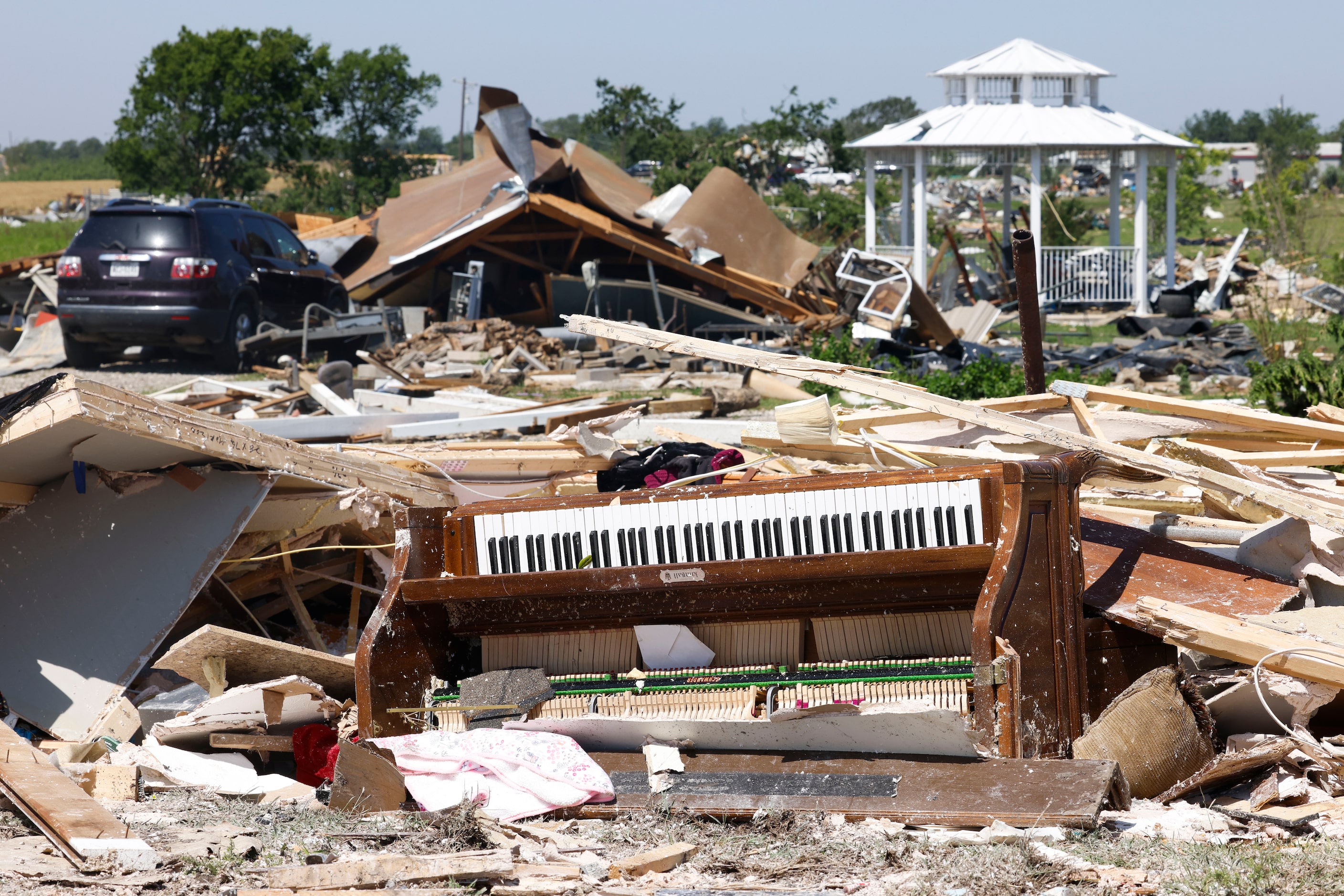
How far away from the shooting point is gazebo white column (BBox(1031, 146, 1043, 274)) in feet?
72.9

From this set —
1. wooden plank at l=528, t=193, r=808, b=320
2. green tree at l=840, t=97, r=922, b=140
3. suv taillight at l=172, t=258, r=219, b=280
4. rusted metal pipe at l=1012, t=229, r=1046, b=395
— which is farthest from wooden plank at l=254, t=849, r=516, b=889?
green tree at l=840, t=97, r=922, b=140

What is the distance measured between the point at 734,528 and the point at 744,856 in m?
1.19

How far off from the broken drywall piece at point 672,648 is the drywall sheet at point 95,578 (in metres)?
1.89

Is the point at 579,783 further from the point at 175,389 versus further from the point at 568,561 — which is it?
the point at 175,389

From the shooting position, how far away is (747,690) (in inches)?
181

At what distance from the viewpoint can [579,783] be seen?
4.33 m

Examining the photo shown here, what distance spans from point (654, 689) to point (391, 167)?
2011 inches

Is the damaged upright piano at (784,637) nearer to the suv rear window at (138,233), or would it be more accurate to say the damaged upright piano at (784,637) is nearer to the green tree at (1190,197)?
the suv rear window at (138,233)

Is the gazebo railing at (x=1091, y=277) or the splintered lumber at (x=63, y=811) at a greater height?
the gazebo railing at (x=1091, y=277)

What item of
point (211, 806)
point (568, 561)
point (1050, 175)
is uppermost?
point (1050, 175)

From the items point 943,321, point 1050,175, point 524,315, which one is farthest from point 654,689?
point 1050,175

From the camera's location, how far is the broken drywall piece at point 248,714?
499 centimetres

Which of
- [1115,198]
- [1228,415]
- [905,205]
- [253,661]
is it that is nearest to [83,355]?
[253,661]

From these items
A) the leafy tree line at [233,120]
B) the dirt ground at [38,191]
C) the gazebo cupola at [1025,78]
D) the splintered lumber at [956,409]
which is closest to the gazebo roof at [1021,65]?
the gazebo cupola at [1025,78]
